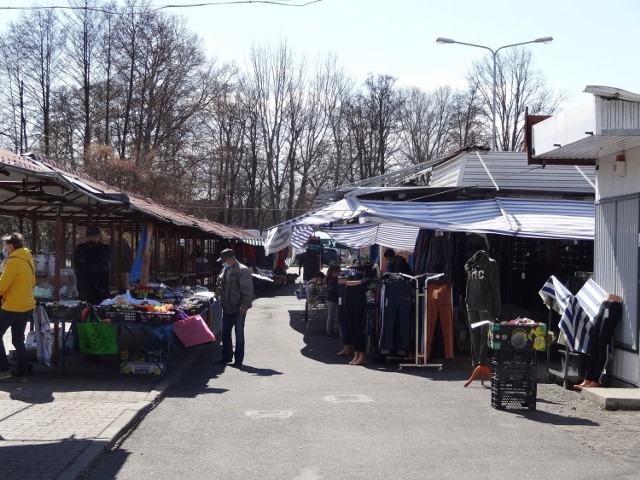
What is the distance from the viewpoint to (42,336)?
1079 cm

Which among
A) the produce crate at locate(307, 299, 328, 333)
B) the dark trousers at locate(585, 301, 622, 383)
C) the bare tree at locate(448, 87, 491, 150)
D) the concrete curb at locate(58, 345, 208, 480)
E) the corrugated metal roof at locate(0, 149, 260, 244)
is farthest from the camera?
the bare tree at locate(448, 87, 491, 150)

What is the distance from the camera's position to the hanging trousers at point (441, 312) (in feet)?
41.4

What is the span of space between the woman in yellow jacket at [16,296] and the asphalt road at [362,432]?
2037 millimetres

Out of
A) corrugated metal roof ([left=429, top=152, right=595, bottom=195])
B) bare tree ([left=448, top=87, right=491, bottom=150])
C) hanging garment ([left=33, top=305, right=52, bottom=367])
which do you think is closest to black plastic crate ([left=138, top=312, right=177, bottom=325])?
hanging garment ([left=33, top=305, right=52, bottom=367])

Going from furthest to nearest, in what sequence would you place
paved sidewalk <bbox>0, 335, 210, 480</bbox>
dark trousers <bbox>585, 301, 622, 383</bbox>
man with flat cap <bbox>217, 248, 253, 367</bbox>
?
1. man with flat cap <bbox>217, 248, 253, 367</bbox>
2. dark trousers <bbox>585, 301, 622, 383</bbox>
3. paved sidewalk <bbox>0, 335, 210, 480</bbox>

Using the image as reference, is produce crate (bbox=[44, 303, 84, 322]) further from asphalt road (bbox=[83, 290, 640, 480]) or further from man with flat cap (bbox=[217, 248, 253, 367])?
man with flat cap (bbox=[217, 248, 253, 367])

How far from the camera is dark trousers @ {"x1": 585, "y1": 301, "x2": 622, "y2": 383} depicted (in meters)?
10.5

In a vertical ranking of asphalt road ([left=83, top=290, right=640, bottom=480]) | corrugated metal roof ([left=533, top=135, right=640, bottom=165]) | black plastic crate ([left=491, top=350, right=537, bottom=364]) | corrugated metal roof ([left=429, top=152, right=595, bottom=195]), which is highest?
corrugated metal roof ([left=429, top=152, right=595, bottom=195])

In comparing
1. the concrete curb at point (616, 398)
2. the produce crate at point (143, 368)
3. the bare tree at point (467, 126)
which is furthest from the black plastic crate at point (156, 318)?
the bare tree at point (467, 126)

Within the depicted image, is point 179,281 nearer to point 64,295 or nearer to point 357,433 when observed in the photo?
point 64,295


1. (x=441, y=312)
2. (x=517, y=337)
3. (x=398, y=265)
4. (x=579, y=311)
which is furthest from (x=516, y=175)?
(x=517, y=337)

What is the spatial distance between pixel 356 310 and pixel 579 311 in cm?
360

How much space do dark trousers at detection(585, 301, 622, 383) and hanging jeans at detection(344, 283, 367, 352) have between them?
12.2ft

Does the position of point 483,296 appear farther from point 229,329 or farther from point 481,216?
Result: point 229,329
